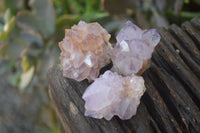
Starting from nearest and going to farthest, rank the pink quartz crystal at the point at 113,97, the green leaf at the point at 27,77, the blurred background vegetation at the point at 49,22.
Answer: the pink quartz crystal at the point at 113,97 < the blurred background vegetation at the point at 49,22 < the green leaf at the point at 27,77

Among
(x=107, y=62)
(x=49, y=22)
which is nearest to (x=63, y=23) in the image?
(x=49, y=22)

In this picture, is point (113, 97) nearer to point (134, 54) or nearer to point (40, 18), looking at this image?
point (134, 54)

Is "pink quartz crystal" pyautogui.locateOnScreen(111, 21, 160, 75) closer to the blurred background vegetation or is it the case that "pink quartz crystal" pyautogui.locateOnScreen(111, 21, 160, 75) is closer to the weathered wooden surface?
the weathered wooden surface

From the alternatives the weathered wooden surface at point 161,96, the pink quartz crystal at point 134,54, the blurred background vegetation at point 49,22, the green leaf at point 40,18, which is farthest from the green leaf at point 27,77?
the pink quartz crystal at point 134,54

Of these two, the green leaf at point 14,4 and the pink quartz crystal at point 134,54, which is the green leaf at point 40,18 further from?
the pink quartz crystal at point 134,54

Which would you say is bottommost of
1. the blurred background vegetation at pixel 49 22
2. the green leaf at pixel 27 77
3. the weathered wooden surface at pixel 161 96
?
the green leaf at pixel 27 77

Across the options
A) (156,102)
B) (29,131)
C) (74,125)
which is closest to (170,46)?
(156,102)

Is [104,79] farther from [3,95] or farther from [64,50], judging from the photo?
[3,95]
